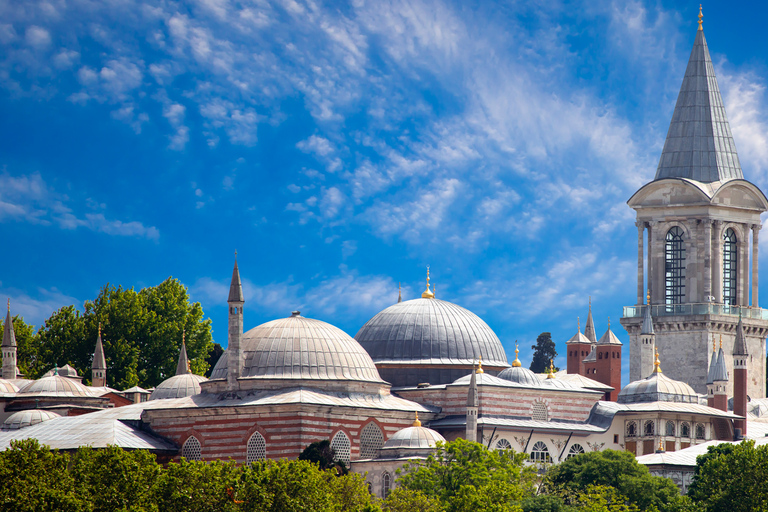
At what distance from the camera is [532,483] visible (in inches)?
2202

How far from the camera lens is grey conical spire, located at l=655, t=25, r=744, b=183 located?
87125 mm

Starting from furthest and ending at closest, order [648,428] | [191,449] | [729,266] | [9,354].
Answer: [729,266], [9,354], [648,428], [191,449]

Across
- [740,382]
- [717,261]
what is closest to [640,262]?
[717,261]

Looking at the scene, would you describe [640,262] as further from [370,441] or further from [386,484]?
[386,484]

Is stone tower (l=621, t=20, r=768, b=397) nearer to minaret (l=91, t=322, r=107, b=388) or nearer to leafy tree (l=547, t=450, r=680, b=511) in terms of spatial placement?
leafy tree (l=547, t=450, r=680, b=511)

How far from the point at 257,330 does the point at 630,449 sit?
1817 cm

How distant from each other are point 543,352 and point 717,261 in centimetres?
2181

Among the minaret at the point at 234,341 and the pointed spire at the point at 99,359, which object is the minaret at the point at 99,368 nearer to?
the pointed spire at the point at 99,359

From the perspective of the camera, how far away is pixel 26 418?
66.8 metres

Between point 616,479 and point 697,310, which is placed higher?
point 697,310

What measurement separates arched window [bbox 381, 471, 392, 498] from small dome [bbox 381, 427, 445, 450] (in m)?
1.32

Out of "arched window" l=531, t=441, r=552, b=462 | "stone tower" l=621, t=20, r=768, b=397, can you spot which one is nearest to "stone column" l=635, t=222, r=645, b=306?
"stone tower" l=621, t=20, r=768, b=397

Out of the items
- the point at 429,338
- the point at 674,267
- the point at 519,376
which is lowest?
the point at 519,376

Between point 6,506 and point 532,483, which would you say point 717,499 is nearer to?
point 532,483
